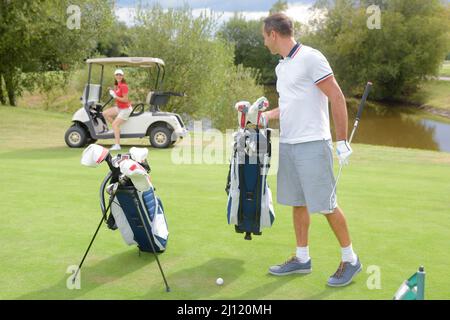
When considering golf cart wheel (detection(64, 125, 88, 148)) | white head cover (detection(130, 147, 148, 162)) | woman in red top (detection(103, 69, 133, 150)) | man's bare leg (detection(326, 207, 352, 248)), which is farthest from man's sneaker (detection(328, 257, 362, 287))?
golf cart wheel (detection(64, 125, 88, 148))

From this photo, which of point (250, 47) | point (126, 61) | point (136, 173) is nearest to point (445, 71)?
point (250, 47)

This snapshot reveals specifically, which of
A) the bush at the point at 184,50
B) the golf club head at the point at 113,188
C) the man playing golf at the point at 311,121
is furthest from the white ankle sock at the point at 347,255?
the bush at the point at 184,50

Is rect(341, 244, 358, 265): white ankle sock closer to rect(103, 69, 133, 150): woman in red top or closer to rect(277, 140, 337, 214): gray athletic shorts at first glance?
rect(277, 140, 337, 214): gray athletic shorts

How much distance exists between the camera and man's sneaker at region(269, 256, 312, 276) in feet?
12.5

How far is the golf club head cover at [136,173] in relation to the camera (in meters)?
3.51

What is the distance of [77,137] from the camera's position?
12.6 metres

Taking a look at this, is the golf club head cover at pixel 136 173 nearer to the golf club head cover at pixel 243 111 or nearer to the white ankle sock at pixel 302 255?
the golf club head cover at pixel 243 111

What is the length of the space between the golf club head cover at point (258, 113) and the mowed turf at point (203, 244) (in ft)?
3.23

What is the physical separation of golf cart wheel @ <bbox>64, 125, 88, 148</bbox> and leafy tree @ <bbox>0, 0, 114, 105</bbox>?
13242mm

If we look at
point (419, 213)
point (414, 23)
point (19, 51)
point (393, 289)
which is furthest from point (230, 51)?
point (393, 289)

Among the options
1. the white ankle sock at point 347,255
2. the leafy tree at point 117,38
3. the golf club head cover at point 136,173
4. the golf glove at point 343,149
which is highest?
the leafy tree at point 117,38

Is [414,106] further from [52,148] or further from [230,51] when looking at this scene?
[52,148]

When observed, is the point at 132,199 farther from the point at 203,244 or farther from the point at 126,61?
the point at 126,61
